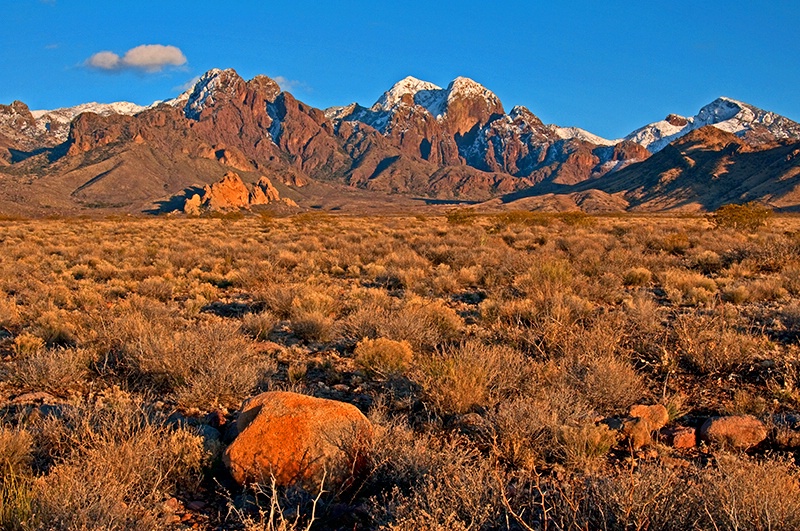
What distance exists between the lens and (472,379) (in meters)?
4.56

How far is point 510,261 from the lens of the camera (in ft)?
42.7

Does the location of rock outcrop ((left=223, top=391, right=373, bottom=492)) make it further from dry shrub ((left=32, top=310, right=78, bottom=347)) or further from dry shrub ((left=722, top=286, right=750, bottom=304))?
dry shrub ((left=722, top=286, right=750, bottom=304))

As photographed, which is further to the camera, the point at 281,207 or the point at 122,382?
the point at 281,207

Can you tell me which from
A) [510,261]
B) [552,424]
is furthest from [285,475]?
[510,261]

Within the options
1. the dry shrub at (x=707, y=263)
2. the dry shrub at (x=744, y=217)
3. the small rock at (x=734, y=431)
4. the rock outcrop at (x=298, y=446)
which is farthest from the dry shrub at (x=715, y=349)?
the dry shrub at (x=744, y=217)

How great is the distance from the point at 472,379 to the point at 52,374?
168 inches

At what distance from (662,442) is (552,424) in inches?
37.8

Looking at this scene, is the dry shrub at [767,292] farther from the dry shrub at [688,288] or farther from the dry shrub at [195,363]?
the dry shrub at [195,363]

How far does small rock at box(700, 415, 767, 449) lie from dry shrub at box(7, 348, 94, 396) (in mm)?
5866

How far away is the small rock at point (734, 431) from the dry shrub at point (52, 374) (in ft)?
19.2

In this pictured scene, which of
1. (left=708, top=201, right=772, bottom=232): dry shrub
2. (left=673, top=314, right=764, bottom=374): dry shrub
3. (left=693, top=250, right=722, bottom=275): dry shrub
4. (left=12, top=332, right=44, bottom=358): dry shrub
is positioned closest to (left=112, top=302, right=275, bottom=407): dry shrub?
(left=12, top=332, right=44, bottom=358): dry shrub

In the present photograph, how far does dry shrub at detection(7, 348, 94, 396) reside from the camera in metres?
5.18

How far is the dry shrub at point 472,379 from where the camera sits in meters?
4.45

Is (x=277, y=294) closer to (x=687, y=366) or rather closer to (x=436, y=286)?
(x=436, y=286)
